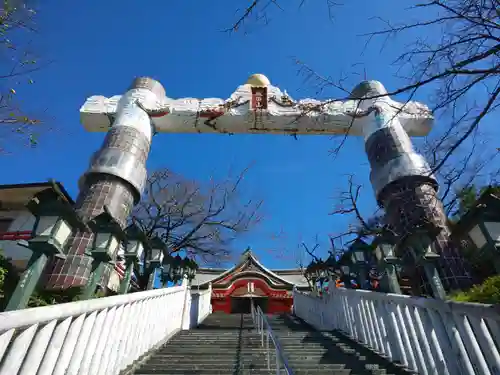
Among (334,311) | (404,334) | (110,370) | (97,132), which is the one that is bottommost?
(110,370)

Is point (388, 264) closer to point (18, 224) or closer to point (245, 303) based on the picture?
point (18, 224)

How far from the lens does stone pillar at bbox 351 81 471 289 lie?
9.27 meters

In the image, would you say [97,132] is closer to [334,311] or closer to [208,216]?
[208,216]

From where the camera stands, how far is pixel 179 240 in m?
14.9

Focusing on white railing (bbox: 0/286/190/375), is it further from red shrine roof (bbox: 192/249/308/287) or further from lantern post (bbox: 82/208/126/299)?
red shrine roof (bbox: 192/249/308/287)

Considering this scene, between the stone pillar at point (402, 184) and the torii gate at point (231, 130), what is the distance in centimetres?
4

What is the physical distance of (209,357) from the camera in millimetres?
4848

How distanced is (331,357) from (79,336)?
3.71 meters

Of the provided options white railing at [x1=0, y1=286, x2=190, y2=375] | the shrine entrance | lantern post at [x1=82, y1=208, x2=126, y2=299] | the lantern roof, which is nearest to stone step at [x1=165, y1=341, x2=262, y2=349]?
white railing at [x1=0, y1=286, x2=190, y2=375]

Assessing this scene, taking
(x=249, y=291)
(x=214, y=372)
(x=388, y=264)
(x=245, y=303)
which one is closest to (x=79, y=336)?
(x=214, y=372)

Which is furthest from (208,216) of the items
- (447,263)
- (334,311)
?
(447,263)

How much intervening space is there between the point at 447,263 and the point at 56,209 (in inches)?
403

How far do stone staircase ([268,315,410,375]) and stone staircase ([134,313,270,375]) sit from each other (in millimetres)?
541

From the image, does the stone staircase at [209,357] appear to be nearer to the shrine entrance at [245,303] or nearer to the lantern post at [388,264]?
the lantern post at [388,264]
